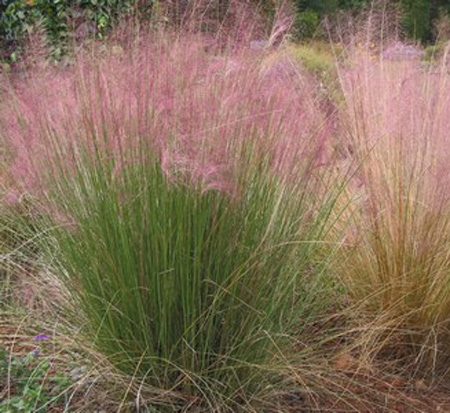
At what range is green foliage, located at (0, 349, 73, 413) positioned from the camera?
2023 millimetres

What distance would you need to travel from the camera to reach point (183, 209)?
191 centimetres

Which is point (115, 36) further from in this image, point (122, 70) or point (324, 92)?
point (324, 92)

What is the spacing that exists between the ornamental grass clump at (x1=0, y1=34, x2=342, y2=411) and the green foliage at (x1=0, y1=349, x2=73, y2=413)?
186 mm

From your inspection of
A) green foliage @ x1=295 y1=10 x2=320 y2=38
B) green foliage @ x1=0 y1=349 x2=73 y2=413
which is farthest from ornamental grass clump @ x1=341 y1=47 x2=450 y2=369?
green foliage @ x1=0 y1=349 x2=73 y2=413

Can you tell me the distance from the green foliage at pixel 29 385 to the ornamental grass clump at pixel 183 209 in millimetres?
186

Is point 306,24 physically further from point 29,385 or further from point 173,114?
point 29,385

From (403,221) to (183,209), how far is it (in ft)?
3.62

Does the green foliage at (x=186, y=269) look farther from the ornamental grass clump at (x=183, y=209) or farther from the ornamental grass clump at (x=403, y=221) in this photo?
the ornamental grass clump at (x=403, y=221)

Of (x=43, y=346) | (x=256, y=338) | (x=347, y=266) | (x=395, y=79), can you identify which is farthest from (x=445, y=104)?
(x=43, y=346)

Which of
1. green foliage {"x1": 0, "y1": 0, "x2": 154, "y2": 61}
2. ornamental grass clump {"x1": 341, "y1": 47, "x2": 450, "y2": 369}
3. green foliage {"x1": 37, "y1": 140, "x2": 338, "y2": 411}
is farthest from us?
green foliage {"x1": 0, "y1": 0, "x2": 154, "y2": 61}

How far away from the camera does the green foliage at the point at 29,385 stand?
202 centimetres

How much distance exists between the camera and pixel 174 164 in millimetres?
1818

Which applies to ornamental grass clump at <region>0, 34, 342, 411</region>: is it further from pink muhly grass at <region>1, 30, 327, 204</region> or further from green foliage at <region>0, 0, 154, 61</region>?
green foliage at <region>0, 0, 154, 61</region>

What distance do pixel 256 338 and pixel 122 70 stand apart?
1000 mm
